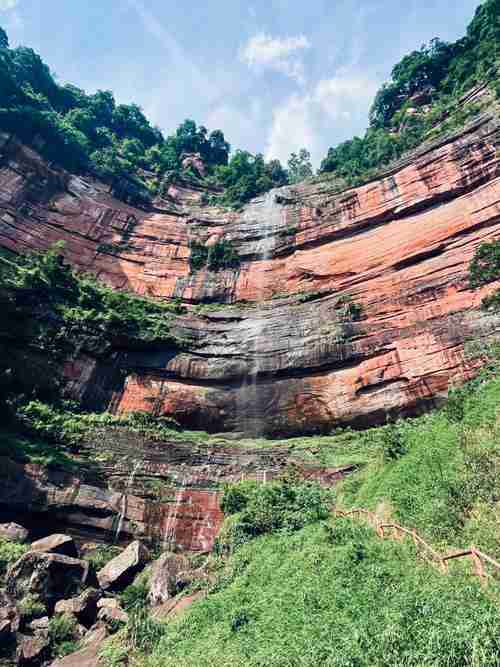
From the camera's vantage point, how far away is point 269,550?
1021 centimetres

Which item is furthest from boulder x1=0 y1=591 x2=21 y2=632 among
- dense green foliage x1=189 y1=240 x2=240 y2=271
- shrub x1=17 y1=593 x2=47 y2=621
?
dense green foliage x1=189 y1=240 x2=240 y2=271

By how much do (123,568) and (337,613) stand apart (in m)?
8.87

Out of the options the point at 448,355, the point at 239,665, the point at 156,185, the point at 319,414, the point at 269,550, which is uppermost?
the point at 156,185

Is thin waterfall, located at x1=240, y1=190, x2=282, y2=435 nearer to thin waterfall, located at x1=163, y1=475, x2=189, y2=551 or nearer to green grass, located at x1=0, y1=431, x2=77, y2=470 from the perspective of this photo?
thin waterfall, located at x1=163, y1=475, x2=189, y2=551

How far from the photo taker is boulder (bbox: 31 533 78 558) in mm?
12305

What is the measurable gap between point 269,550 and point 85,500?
25.8ft

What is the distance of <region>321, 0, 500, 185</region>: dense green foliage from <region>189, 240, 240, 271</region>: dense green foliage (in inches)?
365

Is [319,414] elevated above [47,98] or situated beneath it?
situated beneath

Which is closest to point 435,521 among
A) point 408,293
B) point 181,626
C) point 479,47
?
point 181,626

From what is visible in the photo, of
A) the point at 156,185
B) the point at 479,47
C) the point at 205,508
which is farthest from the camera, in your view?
the point at 156,185

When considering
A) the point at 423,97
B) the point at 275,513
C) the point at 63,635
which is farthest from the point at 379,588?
the point at 423,97

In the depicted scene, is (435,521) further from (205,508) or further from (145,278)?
(145,278)

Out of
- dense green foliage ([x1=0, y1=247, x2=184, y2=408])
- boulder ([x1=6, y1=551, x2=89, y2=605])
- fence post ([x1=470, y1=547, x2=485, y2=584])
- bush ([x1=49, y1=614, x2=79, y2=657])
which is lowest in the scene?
bush ([x1=49, y1=614, x2=79, y2=657])

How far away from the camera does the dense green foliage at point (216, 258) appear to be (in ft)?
91.8
